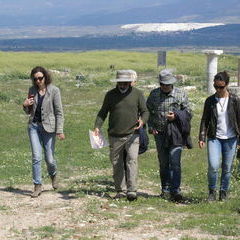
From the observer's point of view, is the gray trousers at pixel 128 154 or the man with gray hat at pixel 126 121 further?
the gray trousers at pixel 128 154

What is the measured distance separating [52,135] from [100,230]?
314 centimetres

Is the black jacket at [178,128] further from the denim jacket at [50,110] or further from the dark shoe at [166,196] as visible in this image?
the denim jacket at [50,110]

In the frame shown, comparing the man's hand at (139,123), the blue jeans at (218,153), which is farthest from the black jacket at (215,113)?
the man's hand at (139,123)

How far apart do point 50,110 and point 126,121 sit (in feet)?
4.62

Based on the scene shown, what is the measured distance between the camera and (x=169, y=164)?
12.7 metres

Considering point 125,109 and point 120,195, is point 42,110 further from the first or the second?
point 120,195

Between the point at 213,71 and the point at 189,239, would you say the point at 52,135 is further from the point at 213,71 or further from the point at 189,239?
the point at 213,71

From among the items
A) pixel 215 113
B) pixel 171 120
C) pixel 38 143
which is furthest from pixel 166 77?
pixel 38 143

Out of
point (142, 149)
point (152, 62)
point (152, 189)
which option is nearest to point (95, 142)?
point (142, 149)

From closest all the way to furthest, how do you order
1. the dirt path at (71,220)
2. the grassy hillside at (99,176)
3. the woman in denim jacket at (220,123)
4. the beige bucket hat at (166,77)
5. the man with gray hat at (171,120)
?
the dirt path at (71,220), the grassy hillside at (99,176), the woman in denim jacket at (220,123), the beige bucket hat at (166,77), the man with gray hat at (171,120)

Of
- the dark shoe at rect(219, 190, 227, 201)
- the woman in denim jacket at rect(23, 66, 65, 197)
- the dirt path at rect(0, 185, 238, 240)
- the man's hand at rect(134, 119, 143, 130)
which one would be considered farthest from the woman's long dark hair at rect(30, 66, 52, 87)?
the dark shoe at rect(219, 190, 227, 201)

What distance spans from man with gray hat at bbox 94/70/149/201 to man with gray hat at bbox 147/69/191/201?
221 mm

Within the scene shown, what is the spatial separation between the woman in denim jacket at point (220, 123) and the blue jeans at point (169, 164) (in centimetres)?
56

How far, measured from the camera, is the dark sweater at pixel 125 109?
12.2m
